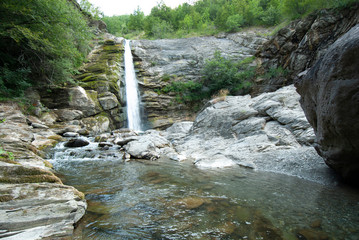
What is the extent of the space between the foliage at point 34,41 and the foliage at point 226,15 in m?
17.9

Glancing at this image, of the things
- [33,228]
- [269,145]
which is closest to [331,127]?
[269,145]

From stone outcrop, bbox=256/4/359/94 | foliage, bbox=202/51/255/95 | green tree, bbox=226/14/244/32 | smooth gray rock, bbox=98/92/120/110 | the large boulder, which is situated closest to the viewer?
the large boulder

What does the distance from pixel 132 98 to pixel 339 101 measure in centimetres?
1722

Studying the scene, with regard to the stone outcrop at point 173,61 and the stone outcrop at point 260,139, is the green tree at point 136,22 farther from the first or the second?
the stone outcrop at point 260,139

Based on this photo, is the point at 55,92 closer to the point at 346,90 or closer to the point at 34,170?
the point at 34,170

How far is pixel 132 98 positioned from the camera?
1847 cm

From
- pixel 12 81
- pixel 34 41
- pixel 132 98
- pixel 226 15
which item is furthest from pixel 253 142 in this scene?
pixel 226 15

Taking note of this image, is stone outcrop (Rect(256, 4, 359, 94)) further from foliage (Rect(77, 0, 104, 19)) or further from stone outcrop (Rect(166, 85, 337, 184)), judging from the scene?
foliage (Rect(77, 0, 104, 19))

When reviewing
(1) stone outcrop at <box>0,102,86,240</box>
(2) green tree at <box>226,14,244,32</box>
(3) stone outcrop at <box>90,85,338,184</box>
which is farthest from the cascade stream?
(2) green tree at <box>226,14,244,32</box>

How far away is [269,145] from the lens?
6855 mm

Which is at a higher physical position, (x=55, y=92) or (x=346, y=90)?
(x=55, y=92)

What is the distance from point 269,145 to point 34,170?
22.6 feet

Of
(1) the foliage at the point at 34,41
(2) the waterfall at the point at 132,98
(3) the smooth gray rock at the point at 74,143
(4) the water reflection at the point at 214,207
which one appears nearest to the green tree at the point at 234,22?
(2) the waterfall at the point at 132,98

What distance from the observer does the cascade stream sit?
57.1ft
